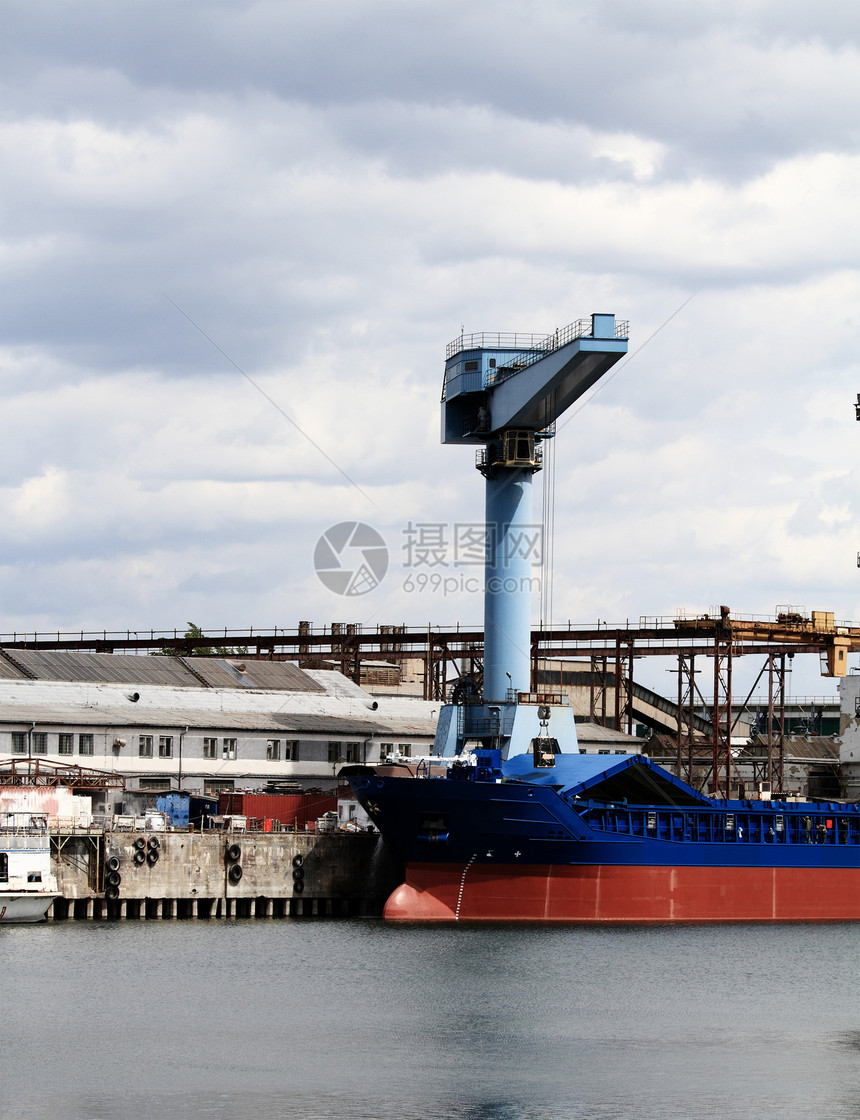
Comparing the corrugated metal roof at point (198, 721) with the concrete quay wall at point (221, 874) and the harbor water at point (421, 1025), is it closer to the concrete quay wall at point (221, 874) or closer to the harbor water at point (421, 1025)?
the concrete quay wall at point (221, 874)

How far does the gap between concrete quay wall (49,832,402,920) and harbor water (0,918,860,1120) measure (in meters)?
2.03

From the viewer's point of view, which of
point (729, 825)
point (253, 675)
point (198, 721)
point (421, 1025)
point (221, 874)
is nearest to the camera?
point (421, 1025)

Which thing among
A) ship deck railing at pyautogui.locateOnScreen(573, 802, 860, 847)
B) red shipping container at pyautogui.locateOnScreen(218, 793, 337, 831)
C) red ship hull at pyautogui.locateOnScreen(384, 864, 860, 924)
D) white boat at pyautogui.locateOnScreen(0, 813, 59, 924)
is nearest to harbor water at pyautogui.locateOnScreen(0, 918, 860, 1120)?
white boat at pyautogui.locateOnScreen(0, 813, 59, 924)

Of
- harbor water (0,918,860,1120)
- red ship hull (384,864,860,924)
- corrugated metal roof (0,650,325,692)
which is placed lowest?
harbor water (0,918,860,1120)

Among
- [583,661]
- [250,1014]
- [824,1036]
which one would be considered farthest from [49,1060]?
[583,661]

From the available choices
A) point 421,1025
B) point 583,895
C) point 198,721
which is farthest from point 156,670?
point 421,1025

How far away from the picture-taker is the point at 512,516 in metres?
64.6

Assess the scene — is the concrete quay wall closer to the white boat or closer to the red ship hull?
the white boat

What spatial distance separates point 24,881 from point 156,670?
30291 millimetres

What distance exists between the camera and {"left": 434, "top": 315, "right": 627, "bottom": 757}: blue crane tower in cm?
6297

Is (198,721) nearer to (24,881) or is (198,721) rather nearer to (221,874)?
(221,874)

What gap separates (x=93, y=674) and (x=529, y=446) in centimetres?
2738

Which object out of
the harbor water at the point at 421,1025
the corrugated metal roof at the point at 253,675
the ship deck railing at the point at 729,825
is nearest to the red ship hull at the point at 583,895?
the ship deck railing at the point at 729,825

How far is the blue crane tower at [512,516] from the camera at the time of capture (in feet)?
207
